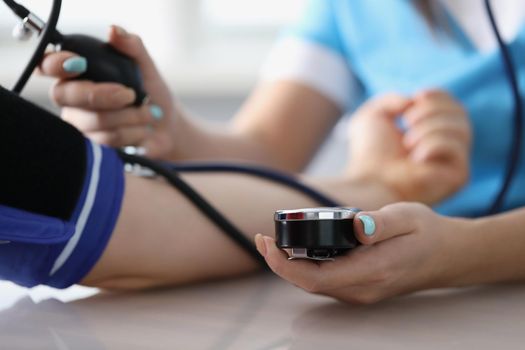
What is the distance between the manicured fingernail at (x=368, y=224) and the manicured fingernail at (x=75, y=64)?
0.26 m

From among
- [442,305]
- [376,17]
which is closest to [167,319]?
[442,305]

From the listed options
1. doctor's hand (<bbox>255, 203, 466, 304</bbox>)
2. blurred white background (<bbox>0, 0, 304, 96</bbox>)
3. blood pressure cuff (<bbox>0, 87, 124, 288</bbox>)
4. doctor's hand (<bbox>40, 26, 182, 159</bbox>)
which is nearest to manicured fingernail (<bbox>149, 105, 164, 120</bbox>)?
doctor's hand (<bbox>40, 26, 182, 159</bbox>)

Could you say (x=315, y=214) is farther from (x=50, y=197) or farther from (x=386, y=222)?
(x=50, y=197)

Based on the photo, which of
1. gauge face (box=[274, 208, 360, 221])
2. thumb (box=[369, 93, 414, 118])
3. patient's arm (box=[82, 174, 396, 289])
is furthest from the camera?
thumb (box=[369, 93, 414, 118])

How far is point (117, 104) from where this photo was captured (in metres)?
0.56

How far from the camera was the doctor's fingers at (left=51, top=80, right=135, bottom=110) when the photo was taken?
1.79 feet

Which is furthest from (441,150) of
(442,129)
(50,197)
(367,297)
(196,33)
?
(196,33)

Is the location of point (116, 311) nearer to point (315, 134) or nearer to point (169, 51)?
point (315, 134)

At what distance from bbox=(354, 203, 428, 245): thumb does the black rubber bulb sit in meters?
0.24

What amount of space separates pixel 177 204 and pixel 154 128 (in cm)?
14

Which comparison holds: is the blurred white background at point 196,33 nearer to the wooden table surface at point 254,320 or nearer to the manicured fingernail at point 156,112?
the manicured fingernail at point 156,112

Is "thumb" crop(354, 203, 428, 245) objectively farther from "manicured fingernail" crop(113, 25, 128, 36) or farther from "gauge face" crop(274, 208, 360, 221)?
"manicured fingernail" crop(113, 25, 128, 36)

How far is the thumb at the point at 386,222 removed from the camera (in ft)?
1.29

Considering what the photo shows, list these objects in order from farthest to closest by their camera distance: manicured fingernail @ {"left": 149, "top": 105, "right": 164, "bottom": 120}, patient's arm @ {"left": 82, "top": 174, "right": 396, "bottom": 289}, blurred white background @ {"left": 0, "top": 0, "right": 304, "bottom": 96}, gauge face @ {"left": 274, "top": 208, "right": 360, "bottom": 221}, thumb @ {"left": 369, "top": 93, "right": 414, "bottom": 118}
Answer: blurred white background @ {"left": 0, "top": 0, "right": 304, "bottom": 96}, thumb @ {"left": 369, "top": 93, "right": 414, "bottom": 118}, manicured fingernail @ {"left": 149, "top": 105, "right": 164, "bottom": 120}, patient's arm @ {"left": 82, "top": 174, "right": 396, "bottom": 289}, gauge face @ {"left": 274, "top": 208, "right": 360, "bottom": 221}
